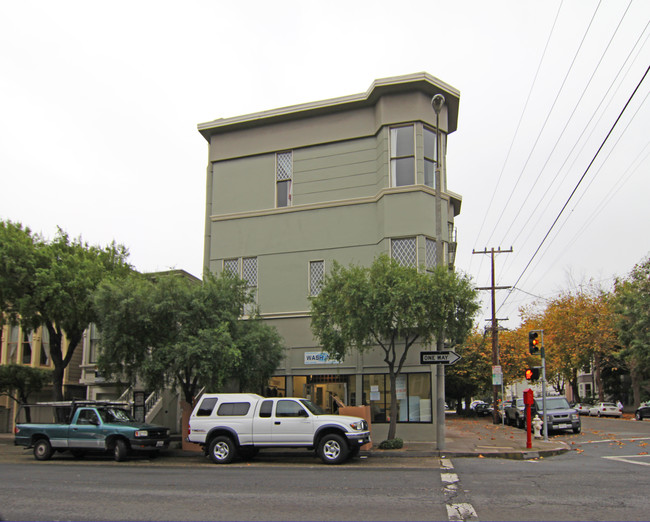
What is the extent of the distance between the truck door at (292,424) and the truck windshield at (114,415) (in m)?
5.59

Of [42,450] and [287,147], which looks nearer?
[42,450]

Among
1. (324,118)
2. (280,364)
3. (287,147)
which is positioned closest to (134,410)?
(280,364)

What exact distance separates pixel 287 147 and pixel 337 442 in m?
12.8

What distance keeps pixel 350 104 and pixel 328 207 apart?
405 cm

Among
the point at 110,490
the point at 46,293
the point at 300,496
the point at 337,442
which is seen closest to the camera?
the point at 300,496

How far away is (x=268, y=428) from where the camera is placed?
1541cm

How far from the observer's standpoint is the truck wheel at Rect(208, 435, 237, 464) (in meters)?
15.6

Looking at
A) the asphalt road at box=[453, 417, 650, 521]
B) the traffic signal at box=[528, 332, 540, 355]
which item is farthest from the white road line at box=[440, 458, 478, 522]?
the traffic signal at box=[528, 332, 540, 355]

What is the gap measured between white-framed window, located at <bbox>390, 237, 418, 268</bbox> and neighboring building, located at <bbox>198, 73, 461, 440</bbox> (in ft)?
0.12

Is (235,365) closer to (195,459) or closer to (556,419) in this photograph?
(195,459)

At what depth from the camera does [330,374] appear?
21.3 metres

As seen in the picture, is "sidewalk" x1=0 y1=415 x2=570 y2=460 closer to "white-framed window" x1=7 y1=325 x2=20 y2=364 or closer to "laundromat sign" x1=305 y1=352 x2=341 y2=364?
"laundromat sign" x1=305 y1=352 x2=341 y2=364

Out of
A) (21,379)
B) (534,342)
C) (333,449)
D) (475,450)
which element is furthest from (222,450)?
(21,379)

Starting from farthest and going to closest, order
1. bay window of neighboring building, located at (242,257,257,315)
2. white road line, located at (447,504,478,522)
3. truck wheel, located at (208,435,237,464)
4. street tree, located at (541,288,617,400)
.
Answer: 1. street tree, located at (541,288,617,400)
2. bay window of neighboring building, located at (242,257,257,315)
3. truck wheel, located at (208,435,237,464)
4. white road line, located at (447,504,478,522)
